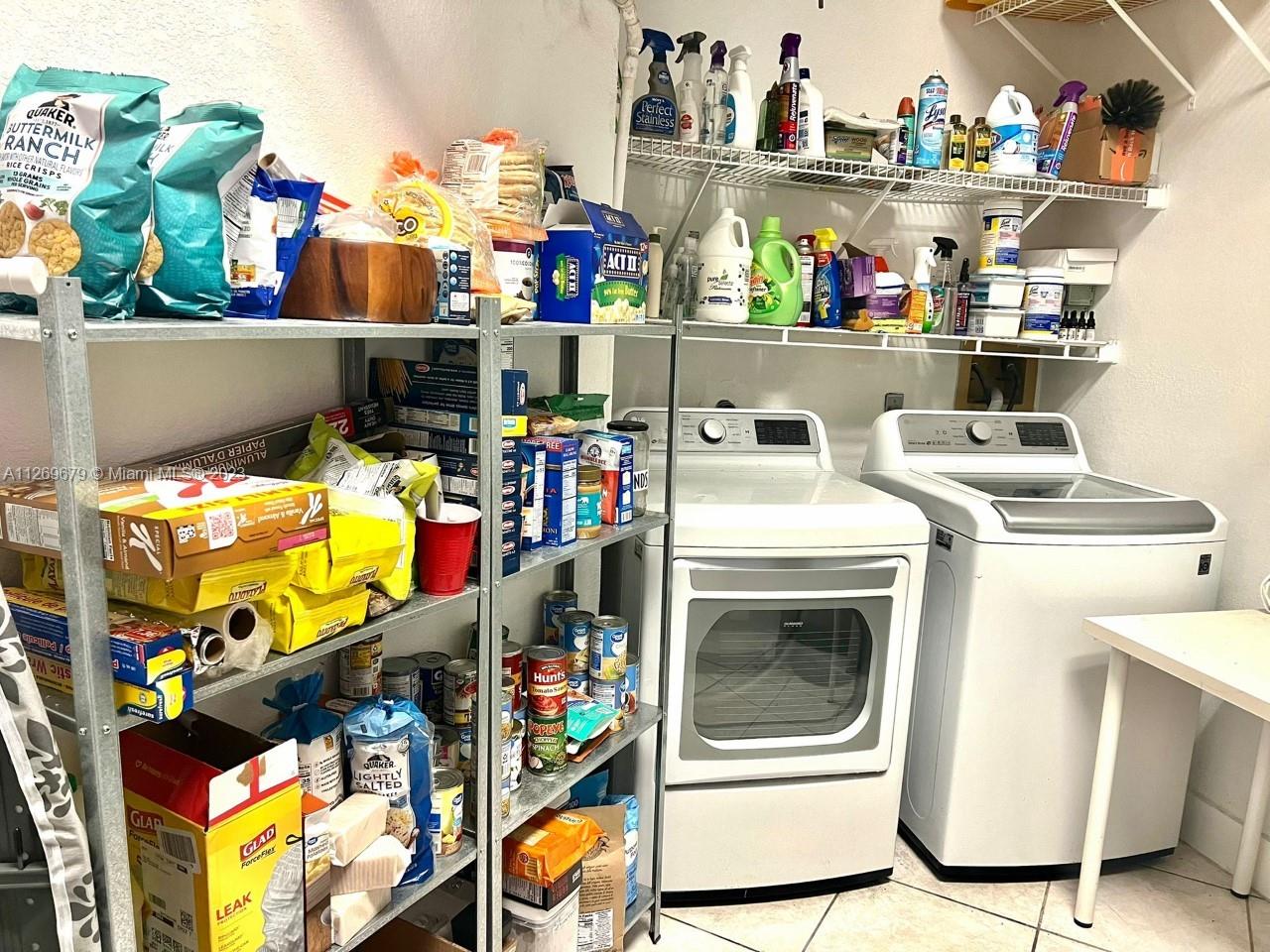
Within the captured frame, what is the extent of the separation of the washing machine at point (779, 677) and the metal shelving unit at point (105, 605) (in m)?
0.26

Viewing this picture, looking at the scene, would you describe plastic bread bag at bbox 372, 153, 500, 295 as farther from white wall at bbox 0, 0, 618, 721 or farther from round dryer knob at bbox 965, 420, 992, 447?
round dryer knob at bbox 965, 420, 992, 447

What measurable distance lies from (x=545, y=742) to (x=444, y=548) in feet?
1.85

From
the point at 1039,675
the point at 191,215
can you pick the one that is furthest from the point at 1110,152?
the point at 191,215

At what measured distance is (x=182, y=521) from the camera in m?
0.93

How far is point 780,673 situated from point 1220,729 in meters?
1.26

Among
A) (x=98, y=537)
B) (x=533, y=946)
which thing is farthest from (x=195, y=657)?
(x=533, y=946)

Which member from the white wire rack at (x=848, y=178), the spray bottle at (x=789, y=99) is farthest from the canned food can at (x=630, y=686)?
the spray bottle at (x=789, y=99)

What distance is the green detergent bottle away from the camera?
2406mm

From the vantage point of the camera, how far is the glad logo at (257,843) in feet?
3.63

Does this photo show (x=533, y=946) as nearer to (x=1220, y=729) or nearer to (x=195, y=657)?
(x=195, y=657)

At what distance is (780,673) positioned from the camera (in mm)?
2180

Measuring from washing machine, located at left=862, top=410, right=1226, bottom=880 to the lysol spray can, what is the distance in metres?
0.86

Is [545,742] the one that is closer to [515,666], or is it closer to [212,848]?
[515,666]

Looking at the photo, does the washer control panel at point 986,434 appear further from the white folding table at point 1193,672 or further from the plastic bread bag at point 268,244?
the plastic bread bag at point 268,244
